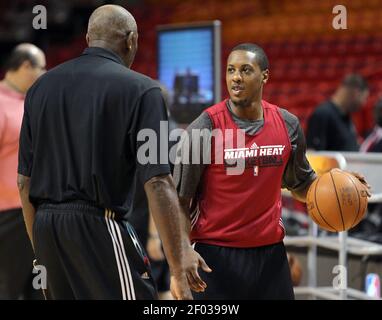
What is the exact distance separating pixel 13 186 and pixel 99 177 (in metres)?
2.37

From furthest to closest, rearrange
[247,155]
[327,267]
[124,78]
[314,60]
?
[314,60], [327,267], [247,155], [124,78]

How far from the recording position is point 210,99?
21.0 ft

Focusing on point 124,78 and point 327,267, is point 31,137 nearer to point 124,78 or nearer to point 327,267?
point 124,78

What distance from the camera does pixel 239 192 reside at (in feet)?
12.7

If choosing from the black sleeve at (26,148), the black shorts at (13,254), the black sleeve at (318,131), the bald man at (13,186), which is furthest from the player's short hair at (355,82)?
the black sleeve at (26,148)

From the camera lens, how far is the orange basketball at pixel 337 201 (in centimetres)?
403

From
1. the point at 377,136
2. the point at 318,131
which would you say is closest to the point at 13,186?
the point at 318,131

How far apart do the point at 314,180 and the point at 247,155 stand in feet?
1.58

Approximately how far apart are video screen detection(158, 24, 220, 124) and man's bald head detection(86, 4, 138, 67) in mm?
2826

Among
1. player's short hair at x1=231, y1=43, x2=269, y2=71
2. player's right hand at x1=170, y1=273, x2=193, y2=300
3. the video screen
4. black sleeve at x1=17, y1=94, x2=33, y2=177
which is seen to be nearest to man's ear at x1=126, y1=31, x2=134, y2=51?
black sleeve at x1=17, y1=94, x2=33, y2=177

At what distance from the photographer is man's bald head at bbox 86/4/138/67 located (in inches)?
139

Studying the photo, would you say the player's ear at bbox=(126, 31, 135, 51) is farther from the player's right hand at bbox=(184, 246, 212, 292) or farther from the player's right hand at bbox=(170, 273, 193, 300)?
the player's right hand at bbox=(170, 273, 193, 300)

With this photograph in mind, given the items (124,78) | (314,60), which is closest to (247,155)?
(124,78)

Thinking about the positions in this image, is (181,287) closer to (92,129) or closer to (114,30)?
(92,129)
